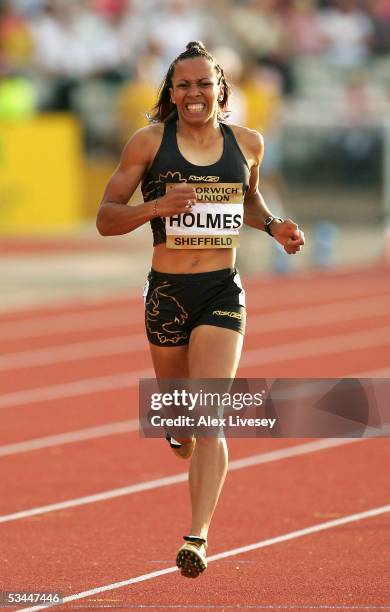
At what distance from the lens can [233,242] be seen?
5.50m

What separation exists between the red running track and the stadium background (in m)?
4.02

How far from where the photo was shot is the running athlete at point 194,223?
5379mm

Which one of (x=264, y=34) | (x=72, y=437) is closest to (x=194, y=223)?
(x=72, y=437)

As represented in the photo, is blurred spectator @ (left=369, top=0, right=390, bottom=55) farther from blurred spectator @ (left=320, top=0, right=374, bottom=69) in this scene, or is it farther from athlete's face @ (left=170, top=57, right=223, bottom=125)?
athlete's face @ (left=170, top=57, right=223, bottom=125)

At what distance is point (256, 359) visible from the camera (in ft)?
37.3

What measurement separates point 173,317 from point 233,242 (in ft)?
1.15

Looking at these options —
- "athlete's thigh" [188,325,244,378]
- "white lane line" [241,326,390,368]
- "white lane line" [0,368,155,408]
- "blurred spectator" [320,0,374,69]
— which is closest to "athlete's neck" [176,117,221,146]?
"athlete's thigh" [188,325,244,378]

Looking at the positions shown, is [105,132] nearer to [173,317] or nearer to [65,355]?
[65,355]

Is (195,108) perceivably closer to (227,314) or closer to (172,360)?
(227,314)

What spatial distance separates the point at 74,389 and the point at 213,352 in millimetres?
4861

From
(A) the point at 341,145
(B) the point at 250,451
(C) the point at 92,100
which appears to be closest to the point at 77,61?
(C) the point at 92,100

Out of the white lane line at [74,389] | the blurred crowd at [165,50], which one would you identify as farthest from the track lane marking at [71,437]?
the blurred crowd at [165,50]

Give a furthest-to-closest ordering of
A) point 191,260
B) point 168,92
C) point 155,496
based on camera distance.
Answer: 1. point 155,496
2. point 168,92
3. point 191,260

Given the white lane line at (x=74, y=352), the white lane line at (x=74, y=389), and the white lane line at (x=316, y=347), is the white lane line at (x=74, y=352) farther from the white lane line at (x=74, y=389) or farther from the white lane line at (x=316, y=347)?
the white lane line at (x=316, y=347)
